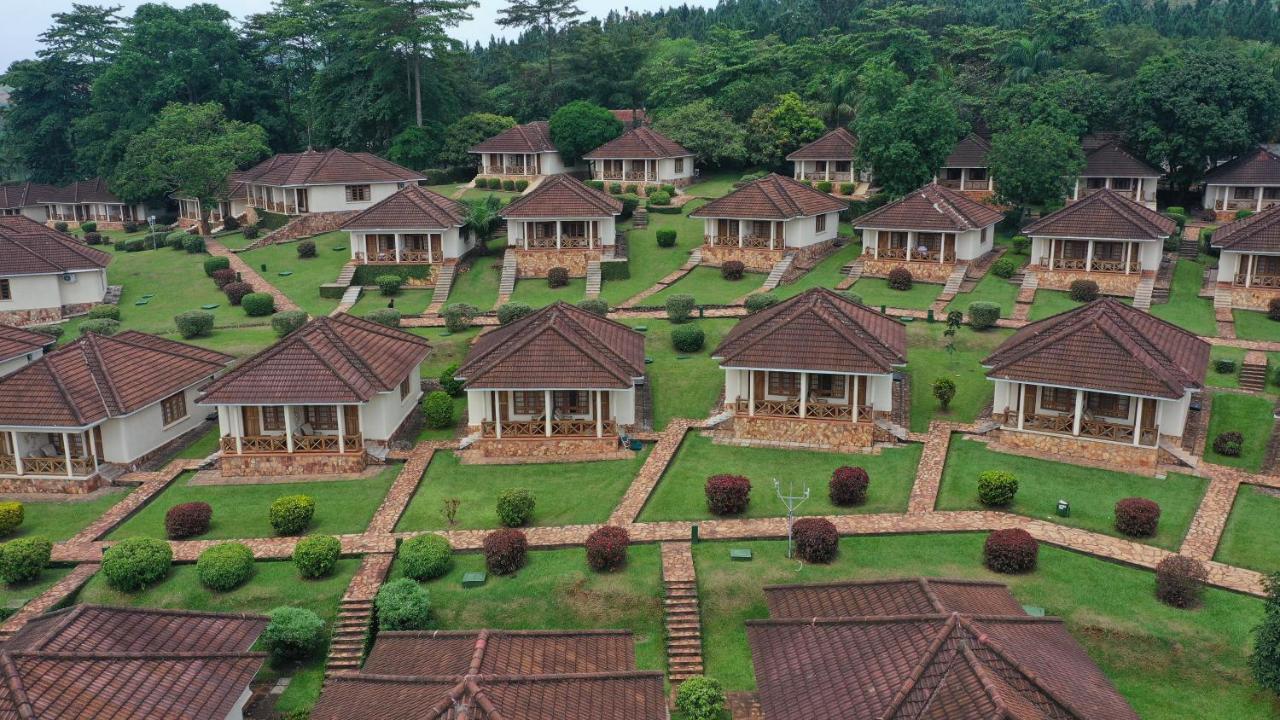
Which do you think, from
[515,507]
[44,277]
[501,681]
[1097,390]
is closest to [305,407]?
[515,507]

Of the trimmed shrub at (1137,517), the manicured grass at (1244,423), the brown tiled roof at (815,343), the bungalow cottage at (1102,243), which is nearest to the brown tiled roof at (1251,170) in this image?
the bungalow cottage at (1102,243)

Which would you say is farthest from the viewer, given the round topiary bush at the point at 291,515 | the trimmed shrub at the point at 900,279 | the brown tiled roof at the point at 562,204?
the brown tiled roof at the point at 562,204

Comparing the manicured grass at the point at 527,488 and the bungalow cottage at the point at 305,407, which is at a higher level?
the bungalow cottage at the point at 305,407

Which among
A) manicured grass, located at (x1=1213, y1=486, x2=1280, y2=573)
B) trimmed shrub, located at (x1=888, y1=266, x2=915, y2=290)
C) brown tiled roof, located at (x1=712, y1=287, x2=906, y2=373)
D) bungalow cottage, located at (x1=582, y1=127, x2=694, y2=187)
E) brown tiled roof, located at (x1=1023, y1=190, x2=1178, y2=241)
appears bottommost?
manicured grass, located at (x1=1213, y1=486, x2=1280, y2=573)

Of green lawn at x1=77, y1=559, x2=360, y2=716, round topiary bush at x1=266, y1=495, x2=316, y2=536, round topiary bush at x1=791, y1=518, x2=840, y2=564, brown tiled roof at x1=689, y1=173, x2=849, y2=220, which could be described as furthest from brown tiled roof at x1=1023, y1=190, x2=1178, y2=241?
green lawn at x1=77, y1=559, x2=360, y2=716

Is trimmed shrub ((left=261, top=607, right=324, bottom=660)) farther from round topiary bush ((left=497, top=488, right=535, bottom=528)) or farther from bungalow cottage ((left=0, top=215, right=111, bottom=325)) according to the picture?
bungalow cottage ((left=0, top=215, right=111, bottom=325))

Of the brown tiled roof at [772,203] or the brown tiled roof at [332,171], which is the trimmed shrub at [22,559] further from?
the brown tiled roof at [332,171]
